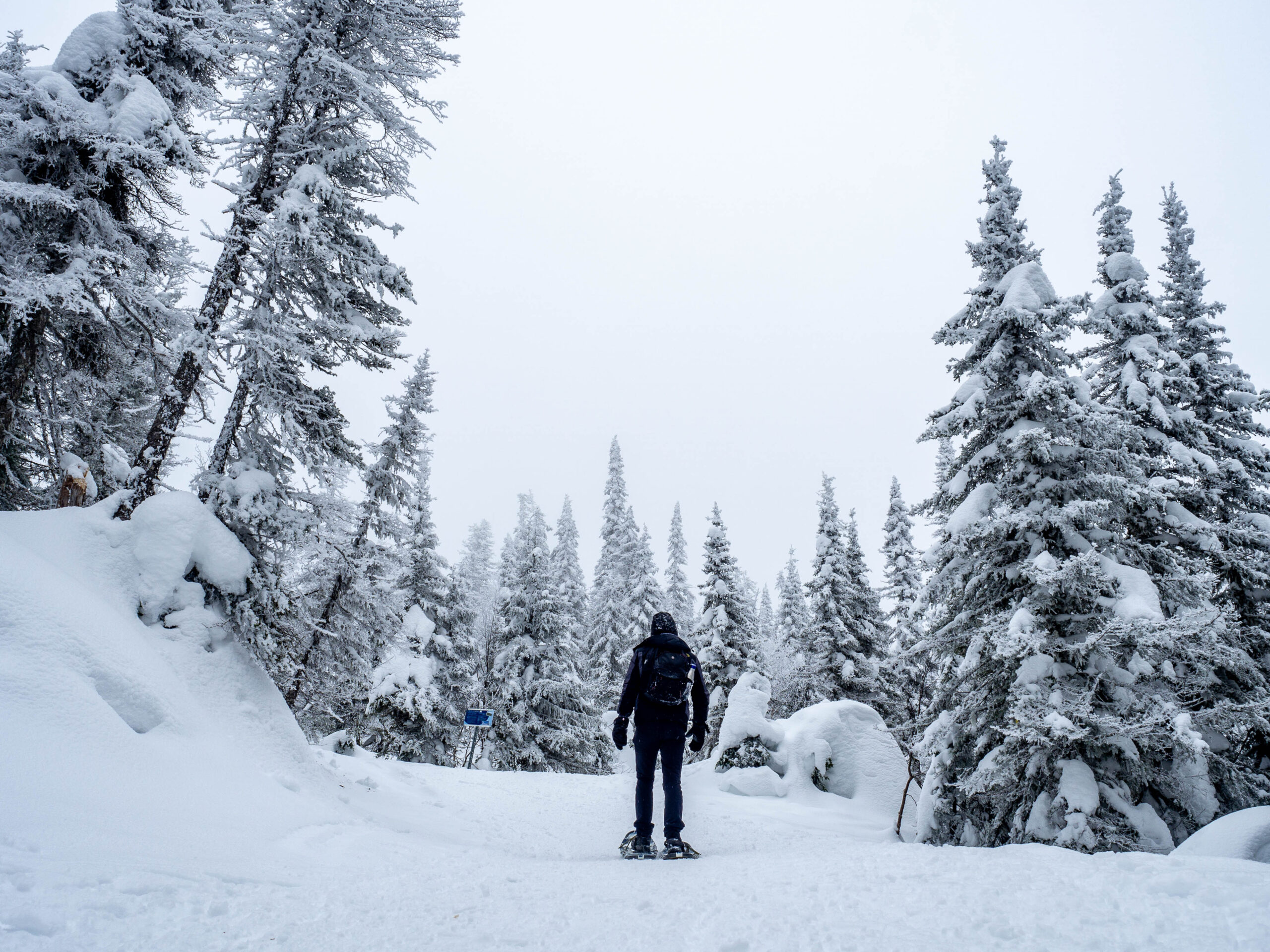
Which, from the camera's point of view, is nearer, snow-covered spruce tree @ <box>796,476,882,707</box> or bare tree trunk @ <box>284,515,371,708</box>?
bare tree trunk @ <box>284,515,371,708</box>

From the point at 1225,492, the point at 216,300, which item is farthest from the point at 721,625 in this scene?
the point at 216,300

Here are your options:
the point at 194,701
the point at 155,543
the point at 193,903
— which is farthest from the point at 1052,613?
the point at 155,543

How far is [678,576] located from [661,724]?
35.0 m

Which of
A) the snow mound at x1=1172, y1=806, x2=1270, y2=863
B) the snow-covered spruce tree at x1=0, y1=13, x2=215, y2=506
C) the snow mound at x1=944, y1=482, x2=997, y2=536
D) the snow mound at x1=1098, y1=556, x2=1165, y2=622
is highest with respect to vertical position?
the snow-covered spruce tree at x1=0, y1=13, x2=215, y2=506

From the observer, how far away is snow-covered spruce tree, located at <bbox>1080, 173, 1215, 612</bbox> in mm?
10469

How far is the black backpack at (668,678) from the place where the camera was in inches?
256

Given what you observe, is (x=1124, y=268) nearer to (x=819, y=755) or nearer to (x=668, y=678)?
(x=819, y=755)

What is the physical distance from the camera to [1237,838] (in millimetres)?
5195

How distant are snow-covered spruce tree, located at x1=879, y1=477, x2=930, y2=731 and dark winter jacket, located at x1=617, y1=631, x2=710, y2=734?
66.8 feet

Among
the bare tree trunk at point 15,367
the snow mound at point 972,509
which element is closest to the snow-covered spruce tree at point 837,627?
the snow mound at point 972,509

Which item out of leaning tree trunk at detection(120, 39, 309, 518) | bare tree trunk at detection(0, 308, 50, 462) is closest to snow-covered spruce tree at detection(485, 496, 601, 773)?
bare tree trunk at detection(0, 308, 50, 462)

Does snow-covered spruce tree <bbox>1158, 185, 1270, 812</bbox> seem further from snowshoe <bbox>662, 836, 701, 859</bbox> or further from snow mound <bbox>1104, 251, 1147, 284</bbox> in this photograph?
snowshoe <bbox>662, 836, 701, 859</bbox>

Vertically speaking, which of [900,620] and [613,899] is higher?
[900,620]

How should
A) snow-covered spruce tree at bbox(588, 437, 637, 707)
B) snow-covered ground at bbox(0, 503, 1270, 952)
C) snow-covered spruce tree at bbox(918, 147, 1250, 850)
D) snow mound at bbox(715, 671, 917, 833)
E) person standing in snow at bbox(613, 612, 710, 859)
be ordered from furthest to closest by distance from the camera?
snow-covered spruce tree at bbox(588, 437, 637, 707) < snow mound at bbox(715, 671, 917, 833) < snow-covered spruce tree at bbox(918, 147, 1250, 850) < person standing in snow at bbox(613, 612, 710, 859) < snow-covered ground at bbox(0, 503, 1270, 952)
